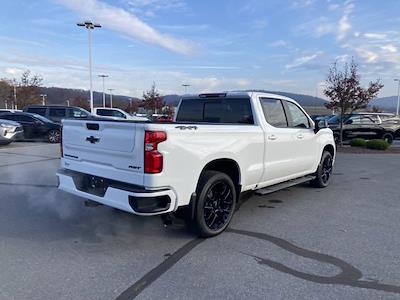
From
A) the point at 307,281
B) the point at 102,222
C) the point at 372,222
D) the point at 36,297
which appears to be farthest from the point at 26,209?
the point at 372,222

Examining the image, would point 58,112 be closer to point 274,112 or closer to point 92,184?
point 274,112

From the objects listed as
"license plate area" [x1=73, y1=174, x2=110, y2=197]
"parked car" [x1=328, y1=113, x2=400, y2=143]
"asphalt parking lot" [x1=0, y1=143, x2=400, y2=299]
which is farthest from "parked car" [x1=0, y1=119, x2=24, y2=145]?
"parked car" [x1=328, y1=113, x2=400, y2=143]

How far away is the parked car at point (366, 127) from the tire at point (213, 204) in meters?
14.4

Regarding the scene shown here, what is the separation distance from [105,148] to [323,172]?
513cm

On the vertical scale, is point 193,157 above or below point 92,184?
above

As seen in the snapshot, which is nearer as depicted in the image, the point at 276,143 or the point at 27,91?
the point at 276,143

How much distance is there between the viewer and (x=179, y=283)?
11.4 feet

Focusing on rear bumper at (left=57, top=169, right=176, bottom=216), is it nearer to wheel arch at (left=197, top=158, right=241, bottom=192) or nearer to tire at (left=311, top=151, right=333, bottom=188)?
wheel arch at (left=197, top=158, right=241, bottom=192)

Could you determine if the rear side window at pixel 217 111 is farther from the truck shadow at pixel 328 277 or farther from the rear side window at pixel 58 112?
the rear side window at pixel 58 112

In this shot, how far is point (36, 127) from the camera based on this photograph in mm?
17359

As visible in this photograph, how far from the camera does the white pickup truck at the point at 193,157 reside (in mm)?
3939

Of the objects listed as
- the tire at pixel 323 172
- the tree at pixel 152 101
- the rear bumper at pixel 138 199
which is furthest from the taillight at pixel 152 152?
the tree at pixel 152 101

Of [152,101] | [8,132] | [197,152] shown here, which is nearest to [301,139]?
[197,152]

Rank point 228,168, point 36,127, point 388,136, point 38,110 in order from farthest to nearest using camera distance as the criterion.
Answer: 1. point 38,110
2. point 388,136
3. point 36,127
4. point 228,168
